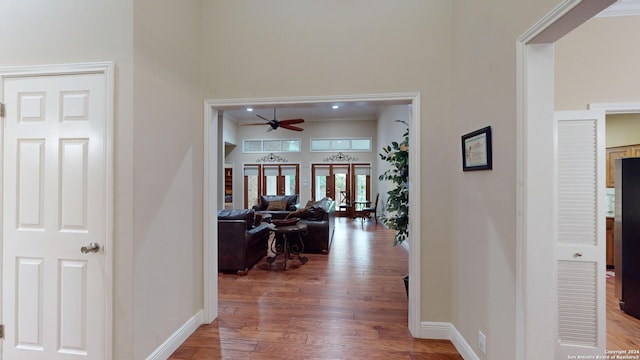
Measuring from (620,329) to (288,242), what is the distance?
4.06 meters

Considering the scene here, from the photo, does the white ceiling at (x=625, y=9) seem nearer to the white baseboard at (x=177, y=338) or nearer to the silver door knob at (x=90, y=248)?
the silver door knob at (x=90, y=248)

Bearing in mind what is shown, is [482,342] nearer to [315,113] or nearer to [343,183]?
[315,113]

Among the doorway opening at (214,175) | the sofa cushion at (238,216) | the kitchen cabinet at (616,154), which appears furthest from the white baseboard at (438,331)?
the kitchen cabinet at (616,154)

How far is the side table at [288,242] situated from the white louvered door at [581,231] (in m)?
3.24

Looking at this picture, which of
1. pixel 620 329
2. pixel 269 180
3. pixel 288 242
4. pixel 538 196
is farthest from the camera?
pixel 269 180

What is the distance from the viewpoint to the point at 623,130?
384 centimetres

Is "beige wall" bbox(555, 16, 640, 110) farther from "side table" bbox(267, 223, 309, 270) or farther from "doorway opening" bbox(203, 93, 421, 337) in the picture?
"side table" bbox(267, 223, 309, 270)

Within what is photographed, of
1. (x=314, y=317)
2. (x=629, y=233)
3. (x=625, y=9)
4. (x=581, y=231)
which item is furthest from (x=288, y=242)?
(x=625, y=9)

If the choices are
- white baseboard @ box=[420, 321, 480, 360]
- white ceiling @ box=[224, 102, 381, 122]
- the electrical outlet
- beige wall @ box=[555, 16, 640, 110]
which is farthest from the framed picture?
white ceiling @ box=[224, 102, 381, 122]

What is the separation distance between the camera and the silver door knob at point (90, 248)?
1.69m

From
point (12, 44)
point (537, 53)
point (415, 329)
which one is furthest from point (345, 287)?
point (12, 44)

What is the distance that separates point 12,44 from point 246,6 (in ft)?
5.91

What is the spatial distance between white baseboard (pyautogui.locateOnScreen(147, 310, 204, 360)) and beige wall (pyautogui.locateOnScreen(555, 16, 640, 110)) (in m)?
3.83

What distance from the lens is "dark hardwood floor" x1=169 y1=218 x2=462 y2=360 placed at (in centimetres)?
212
